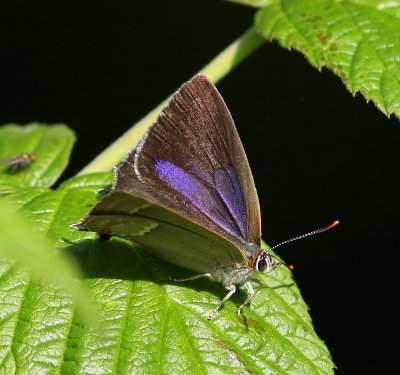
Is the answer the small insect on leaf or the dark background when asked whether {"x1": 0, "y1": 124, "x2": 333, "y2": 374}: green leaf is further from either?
the dark background

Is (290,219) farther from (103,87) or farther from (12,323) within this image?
(12,323)

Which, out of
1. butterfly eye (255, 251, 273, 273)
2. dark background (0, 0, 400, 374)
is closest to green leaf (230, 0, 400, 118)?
butterfly eye (255, 251, 273, 273)

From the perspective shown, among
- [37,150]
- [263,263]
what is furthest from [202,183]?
[37,150]

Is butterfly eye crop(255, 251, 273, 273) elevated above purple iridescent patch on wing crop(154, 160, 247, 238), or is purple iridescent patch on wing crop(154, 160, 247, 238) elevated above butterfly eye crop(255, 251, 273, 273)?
purple iridescent patch on wing crop(154, 160, 247, 238)

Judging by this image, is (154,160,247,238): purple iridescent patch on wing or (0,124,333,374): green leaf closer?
(0,124,333,374): green leaf

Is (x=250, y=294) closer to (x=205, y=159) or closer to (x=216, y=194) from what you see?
(x=216, y=194)

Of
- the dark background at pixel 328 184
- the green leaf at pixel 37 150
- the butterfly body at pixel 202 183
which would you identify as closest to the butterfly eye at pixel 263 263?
the butterfly body at pixel 202 183

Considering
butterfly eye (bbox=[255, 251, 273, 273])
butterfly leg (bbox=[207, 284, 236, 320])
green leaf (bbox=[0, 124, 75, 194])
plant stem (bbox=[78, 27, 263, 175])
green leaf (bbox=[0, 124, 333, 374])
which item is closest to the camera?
green leaf (bbox=[0, 124, 333, 374])
